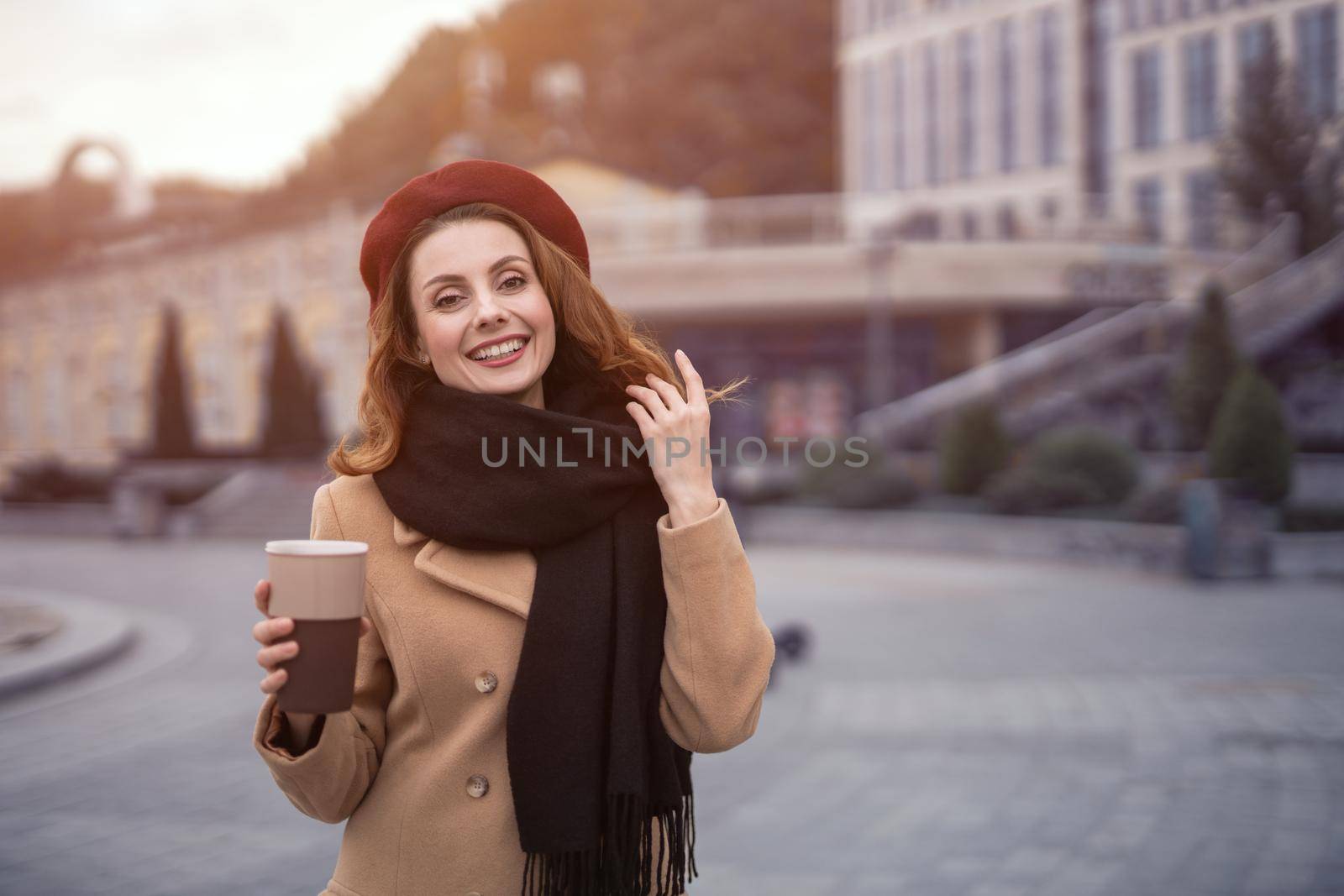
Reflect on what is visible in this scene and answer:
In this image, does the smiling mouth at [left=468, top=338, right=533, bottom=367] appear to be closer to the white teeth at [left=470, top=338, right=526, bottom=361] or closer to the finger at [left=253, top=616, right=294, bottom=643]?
the white teeth at [left=470, top=338, right=526, bottom=361]

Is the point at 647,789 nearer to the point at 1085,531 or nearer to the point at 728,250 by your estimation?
the point at 1085,531

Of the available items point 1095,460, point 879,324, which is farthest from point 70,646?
point 879,324

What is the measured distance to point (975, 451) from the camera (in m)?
18.8

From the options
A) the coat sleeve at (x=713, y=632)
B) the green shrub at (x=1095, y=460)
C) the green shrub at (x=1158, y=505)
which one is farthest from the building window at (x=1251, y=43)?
the coat sleeve at (x=713, y=632)

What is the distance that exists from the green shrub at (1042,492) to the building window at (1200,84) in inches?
400

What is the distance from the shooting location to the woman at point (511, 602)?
6.12 feet

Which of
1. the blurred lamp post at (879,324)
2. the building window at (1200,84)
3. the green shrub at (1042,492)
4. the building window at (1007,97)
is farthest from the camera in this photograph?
the building window at (1007,97)

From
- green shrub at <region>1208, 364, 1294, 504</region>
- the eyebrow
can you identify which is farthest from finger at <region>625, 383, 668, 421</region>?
green shrub at <region>1208, 364, 1294, 504</region>

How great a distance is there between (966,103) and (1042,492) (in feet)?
96.2

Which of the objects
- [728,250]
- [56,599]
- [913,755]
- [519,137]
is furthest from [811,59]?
[913,755]

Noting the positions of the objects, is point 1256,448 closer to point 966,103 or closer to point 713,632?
point 713,632

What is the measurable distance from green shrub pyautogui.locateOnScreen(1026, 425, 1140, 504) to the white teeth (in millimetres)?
16089

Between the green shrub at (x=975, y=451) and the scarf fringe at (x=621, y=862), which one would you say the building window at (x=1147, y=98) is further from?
the scarf fringe at (x=621, y=862)

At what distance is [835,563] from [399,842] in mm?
14778
